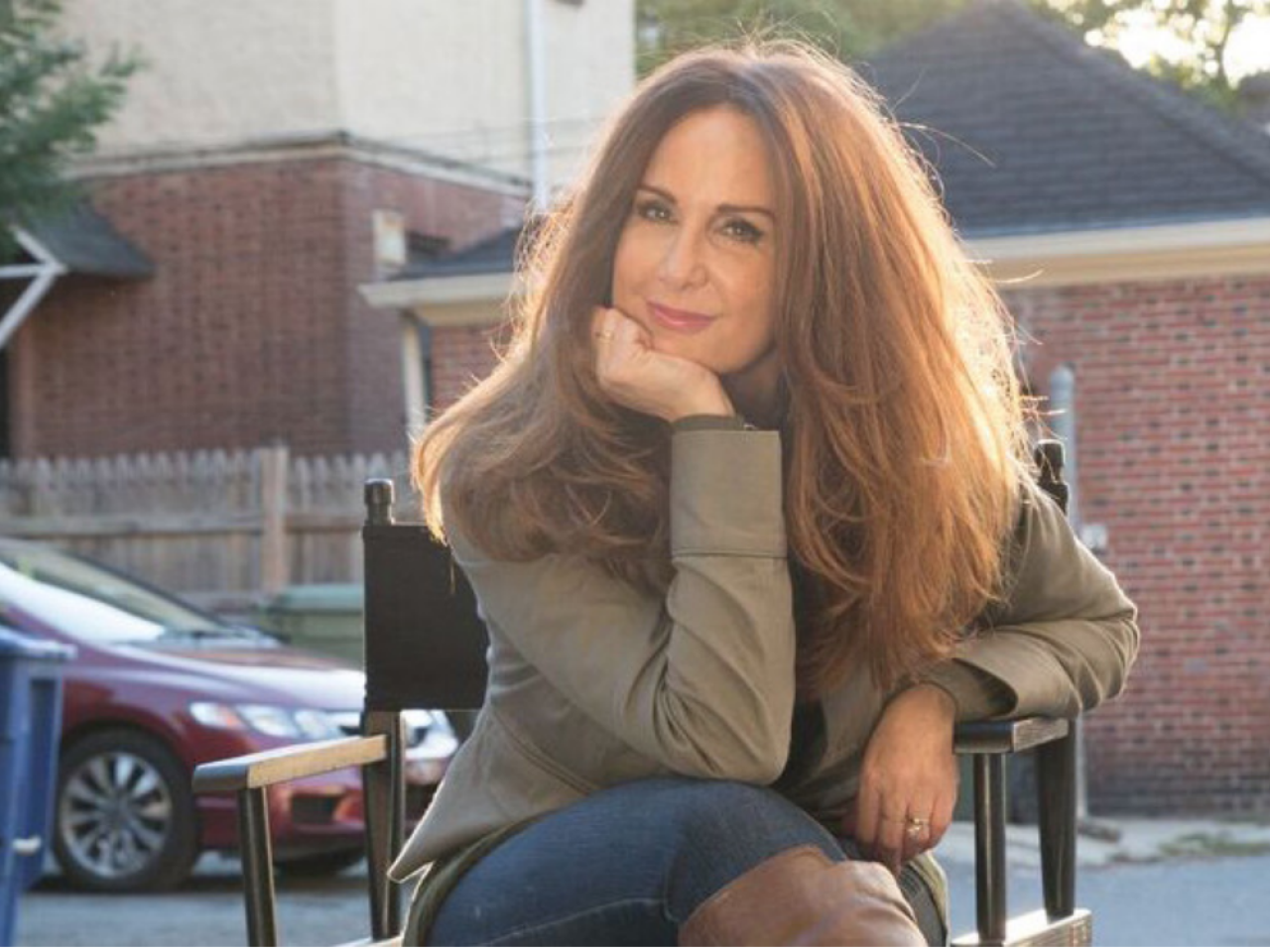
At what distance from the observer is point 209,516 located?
1884cm

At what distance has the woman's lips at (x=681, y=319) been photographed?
3.45 m

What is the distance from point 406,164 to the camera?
21.6 metres

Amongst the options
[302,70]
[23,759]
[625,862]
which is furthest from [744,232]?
[302,70]

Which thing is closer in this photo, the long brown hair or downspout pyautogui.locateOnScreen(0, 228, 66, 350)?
the long brown hair

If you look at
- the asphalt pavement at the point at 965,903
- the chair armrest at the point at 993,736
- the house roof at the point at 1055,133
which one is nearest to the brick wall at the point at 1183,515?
the house roof at the point at 1055,133

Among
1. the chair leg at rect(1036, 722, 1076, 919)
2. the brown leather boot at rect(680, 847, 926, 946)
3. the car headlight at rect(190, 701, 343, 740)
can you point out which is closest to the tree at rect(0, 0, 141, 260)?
the car headlight at rect(190, 701, 343, 740)

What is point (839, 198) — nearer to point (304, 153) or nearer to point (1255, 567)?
point (1255, 567)

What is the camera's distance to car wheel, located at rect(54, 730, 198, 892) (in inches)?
430

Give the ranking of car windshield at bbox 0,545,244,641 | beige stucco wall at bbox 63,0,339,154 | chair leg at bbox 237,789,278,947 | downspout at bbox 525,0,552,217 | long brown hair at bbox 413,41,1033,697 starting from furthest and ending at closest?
downspout at bbox 525,0,552,217
beige stucco wall at bbox 63,0,339,154
car windshield at bbox 0,545,244,641
chair leg at bbox 237,789,278,947
long brown hair at bbox 413,41,1033,697

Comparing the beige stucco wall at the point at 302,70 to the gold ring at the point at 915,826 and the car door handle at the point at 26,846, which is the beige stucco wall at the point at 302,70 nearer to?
the car door handle at the point at 26,846

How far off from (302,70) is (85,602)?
9.94m

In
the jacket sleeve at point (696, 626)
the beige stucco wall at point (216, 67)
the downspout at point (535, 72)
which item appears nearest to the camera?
the jacket sleeve at point (696, 626)

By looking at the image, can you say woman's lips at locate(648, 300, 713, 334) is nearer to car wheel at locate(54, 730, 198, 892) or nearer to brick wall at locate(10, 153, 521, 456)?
car wheel at locate(54, 730, 198, 892)

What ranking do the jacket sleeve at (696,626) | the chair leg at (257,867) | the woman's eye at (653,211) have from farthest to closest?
1. the chair leg at (257,867)
2. the woman's eye at (653,211)
3. the jacket sleeve at (696,626)
